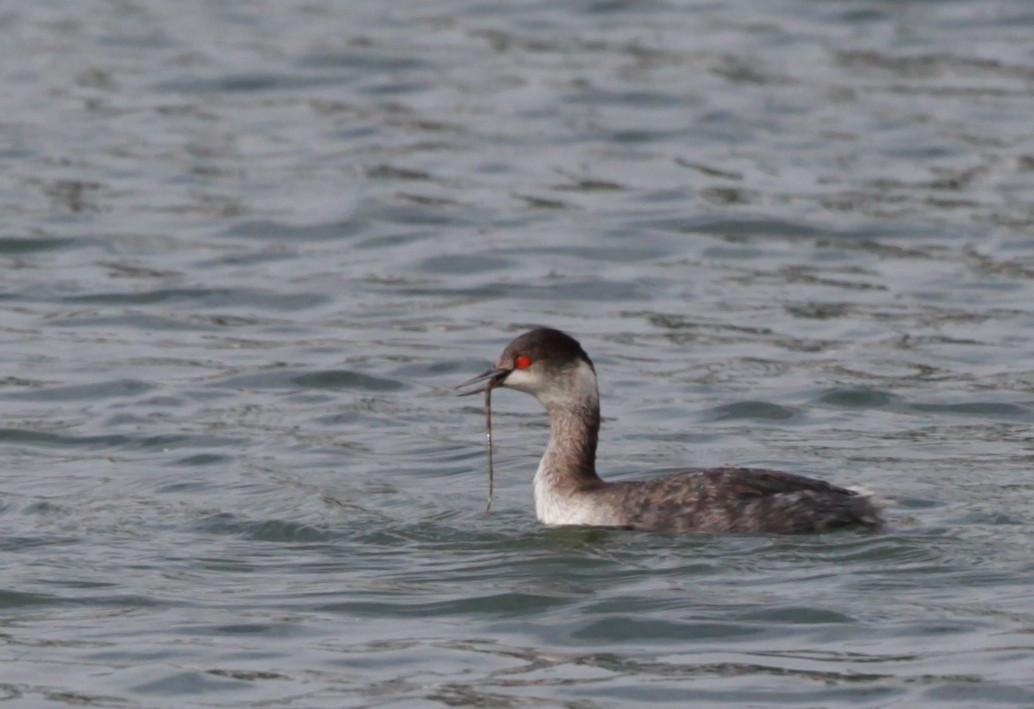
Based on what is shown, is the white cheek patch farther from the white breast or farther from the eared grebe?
the white breast

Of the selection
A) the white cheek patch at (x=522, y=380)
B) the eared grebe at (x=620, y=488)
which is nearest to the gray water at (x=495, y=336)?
the eared grebe at (x=620, y=488)

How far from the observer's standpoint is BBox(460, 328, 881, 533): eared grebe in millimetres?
10875

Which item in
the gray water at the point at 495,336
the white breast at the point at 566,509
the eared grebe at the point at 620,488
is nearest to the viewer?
the gray water at the point at 495,336

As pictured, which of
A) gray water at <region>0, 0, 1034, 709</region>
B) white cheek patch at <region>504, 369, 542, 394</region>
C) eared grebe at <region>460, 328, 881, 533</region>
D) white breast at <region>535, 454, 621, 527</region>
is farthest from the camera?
white cheek patch at <region>504, 369, 542, 394</region>

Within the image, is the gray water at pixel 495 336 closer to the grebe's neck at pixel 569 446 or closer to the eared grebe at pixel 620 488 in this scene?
the eared grebe at pixel 620 488

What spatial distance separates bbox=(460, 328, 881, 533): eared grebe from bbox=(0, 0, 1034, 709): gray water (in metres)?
0.13

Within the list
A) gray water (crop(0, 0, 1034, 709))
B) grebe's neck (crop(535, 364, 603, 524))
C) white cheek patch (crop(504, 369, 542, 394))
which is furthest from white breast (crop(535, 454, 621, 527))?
white cheek patch (crop(504, 369, 542, 394))

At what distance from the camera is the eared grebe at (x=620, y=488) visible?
10.9m

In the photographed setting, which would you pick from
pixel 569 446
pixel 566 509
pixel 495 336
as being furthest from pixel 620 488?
pixel 495 336

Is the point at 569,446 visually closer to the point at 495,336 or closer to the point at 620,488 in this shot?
the point at 620,488

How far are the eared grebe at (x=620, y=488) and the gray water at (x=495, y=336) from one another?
0.44ft

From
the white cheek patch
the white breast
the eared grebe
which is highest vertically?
the white cheek patch

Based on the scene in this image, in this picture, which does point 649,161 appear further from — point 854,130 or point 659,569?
point 659,569

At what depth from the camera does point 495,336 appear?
15.8m
